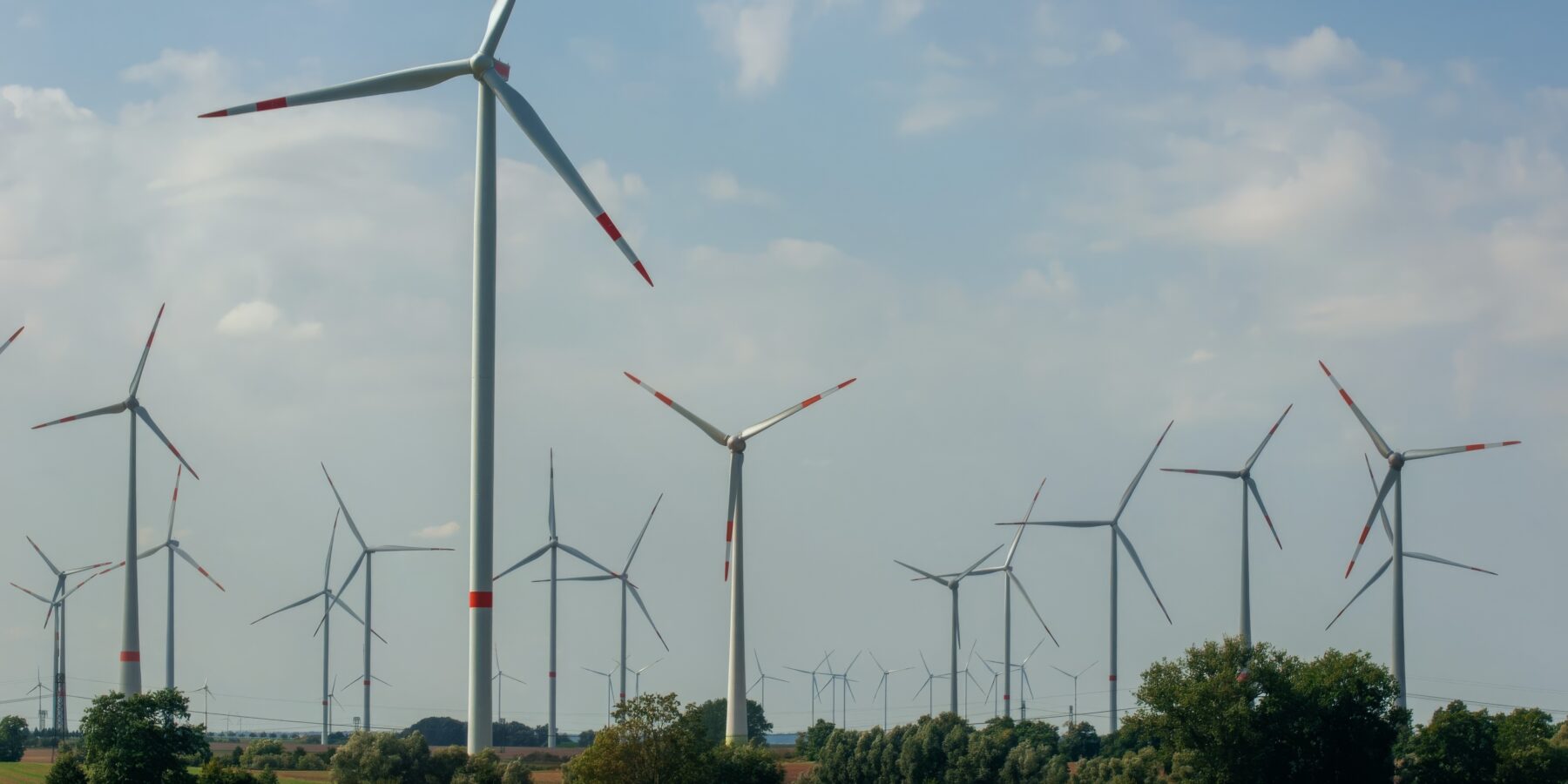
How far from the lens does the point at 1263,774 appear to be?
11038 centimetres

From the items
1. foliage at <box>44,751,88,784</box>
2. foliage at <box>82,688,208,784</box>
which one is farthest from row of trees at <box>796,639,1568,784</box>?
foliage at <box>44,751,88,784</box>

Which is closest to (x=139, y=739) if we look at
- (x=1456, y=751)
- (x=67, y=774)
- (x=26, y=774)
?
(x=67, y=774)

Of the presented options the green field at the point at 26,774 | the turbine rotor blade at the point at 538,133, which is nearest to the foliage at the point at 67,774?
the green field at the point at 26,774

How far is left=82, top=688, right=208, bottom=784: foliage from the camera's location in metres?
96.8

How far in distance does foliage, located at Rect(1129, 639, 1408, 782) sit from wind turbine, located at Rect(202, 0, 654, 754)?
47.4 m

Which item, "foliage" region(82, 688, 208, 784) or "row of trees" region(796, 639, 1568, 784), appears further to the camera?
"row of trees" region(796, 639, 1568, 784)

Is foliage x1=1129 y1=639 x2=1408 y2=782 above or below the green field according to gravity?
above

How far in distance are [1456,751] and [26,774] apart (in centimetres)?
12252

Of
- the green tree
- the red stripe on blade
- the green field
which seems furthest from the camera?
the green field

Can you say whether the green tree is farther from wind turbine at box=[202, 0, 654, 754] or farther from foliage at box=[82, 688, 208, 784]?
foliage at box=[82, 688, 208, 784]

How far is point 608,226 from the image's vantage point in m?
89.8

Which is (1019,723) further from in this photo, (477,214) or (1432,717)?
(477,214)

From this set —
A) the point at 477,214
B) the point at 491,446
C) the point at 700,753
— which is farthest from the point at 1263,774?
the point at 477,214

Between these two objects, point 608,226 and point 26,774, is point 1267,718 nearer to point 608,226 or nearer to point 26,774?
point 608,226
